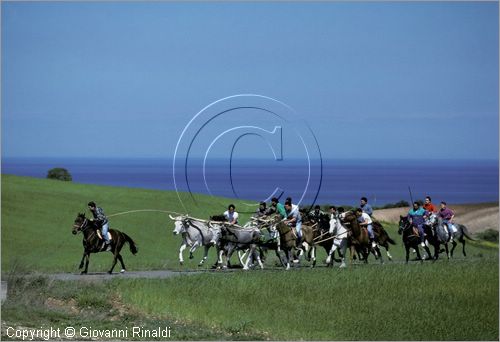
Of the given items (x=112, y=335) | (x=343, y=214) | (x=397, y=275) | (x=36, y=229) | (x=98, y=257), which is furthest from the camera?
(x=36, y=229)

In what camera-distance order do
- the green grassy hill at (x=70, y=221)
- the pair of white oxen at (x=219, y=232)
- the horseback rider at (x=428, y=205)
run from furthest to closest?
the green grassy hill at (x=70, y=221) < the horseback rider at (x=428, y=205) < the pair of white oxen at (x=219, y=232)

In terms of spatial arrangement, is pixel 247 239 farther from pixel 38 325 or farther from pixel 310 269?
pixel 38 325

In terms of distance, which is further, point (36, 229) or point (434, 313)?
point (36, 229)

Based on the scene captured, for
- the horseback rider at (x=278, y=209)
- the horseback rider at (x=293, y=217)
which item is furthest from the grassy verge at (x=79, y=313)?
the horseback rider at (x=293, y=217)

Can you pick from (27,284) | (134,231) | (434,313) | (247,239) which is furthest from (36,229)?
(434,313)

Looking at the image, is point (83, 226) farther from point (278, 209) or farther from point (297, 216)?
point (297, 216)

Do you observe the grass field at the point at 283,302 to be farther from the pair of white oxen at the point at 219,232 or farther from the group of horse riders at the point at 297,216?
the group of horse riders at the point at 297,216

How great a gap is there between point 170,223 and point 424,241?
49.5 ft

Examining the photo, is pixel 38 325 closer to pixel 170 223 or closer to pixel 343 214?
pixel 343 214

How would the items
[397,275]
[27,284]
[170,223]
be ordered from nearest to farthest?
[27,284] < [397,275] < [170,223]

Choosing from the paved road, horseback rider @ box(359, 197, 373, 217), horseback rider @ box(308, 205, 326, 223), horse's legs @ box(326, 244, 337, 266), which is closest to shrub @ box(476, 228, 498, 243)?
horseback rider @ box(359, 197, 373, 217)

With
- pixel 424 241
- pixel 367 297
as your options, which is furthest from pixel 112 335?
pixel 424 241

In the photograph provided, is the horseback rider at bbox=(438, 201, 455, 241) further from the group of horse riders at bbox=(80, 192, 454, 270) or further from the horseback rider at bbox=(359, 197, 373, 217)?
the horseback rider at bbox=(359, 197, 373, 217)

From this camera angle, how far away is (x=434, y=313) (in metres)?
36.8
